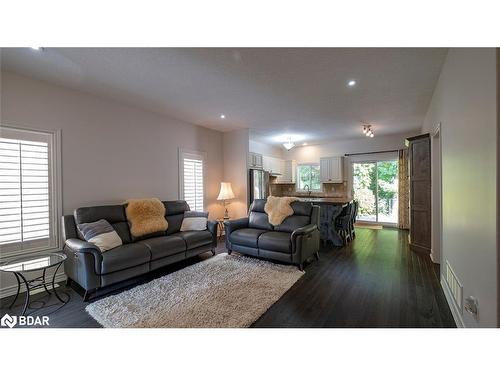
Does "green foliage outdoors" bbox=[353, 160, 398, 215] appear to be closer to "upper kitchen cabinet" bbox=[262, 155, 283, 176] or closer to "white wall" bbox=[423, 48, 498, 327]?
"upper kitchen cabinet" bbox=[262, 155, 283, 176]

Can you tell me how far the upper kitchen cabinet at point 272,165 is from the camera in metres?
6.93

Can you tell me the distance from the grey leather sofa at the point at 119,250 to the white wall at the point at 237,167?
1.70 m

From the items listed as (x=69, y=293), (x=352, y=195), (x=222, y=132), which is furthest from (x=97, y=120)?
(x=352, y=195)

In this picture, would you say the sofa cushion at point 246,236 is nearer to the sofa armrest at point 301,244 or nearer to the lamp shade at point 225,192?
the sofa armrest at point 301,244

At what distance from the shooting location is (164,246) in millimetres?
3113

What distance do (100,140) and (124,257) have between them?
199cm

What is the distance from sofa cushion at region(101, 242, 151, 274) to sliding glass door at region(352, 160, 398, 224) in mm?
6527

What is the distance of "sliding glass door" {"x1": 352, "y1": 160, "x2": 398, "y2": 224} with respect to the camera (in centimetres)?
653

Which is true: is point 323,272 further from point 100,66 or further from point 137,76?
point 100,66

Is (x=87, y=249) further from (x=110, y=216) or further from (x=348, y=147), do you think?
(x=348, y=147)

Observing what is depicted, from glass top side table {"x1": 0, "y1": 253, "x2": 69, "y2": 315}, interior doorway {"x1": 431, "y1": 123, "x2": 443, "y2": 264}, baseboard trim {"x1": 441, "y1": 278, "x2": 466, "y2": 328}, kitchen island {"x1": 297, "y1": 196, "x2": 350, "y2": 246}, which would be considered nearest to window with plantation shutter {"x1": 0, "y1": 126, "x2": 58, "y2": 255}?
glass top side table {"x1": 0, "y1": 253, "x2": 69, "y2": 315}

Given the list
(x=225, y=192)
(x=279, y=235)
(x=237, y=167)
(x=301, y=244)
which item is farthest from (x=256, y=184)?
(x=301, y=244)

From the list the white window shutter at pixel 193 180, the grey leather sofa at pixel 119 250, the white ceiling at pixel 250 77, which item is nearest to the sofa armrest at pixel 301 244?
the grey leather sofa at pixel 119 250

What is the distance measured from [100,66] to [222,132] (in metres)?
3.42
